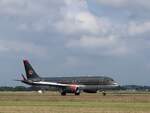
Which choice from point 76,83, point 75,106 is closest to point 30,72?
point 76,83

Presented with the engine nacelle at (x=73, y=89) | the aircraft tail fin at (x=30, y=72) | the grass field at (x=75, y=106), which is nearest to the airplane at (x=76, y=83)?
the engine nacelle at (x=73, y=89)

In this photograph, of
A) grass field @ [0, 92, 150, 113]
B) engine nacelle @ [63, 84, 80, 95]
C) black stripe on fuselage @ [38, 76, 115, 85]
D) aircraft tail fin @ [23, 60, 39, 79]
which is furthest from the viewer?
aircraft tail fin @ [23, 60, 39, 79]

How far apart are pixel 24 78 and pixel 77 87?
18.3 metres

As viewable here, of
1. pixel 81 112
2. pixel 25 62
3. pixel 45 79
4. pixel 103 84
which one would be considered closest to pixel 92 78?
pixel 103 84

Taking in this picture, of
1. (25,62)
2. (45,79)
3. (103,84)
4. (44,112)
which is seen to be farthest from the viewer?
(25,62)

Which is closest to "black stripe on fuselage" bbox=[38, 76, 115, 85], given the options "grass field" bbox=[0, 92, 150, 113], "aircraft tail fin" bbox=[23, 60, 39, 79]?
"aircraft tail fin" bbox=[23, 60, 39, 79]

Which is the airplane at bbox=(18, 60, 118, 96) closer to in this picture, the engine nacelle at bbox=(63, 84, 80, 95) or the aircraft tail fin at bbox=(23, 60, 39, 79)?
the engine nacelle at bbox=(63, 84, 80, 95)

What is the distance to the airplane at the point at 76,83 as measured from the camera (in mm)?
128625

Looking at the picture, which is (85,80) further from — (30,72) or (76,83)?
(30,72)

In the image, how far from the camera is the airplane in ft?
422

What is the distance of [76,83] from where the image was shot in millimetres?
131500

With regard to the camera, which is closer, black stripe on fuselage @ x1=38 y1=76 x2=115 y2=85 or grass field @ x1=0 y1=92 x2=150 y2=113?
grass field @ x1=0 y1=92 x2=150 y2=113

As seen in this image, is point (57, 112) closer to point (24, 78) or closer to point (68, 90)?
point (68, 90)

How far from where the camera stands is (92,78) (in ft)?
427
